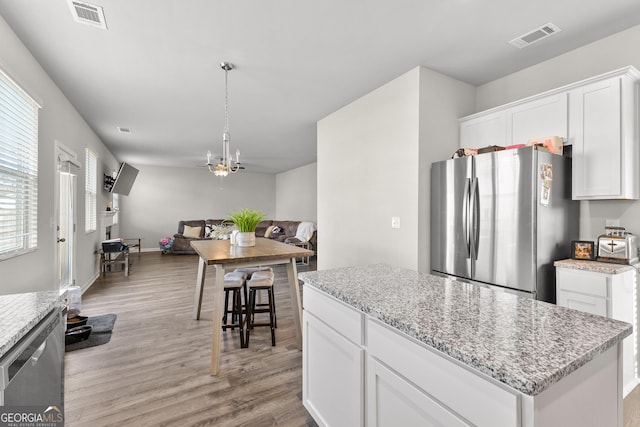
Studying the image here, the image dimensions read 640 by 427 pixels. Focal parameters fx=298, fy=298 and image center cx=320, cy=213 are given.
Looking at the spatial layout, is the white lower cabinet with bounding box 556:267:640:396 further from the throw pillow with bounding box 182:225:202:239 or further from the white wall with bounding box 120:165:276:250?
the white wall with bounding box 120:165:276:250

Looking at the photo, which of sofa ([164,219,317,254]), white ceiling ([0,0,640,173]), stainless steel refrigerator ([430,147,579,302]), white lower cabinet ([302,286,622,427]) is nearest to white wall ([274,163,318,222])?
sofa ([164,219,317,254])

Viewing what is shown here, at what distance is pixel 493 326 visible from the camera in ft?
3.20

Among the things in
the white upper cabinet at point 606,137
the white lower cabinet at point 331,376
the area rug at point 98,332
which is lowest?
the area rug at point 98,332

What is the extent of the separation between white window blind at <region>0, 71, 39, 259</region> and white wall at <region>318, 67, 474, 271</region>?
310cm

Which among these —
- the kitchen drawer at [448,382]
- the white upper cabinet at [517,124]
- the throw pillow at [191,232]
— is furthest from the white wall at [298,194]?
the kitchen drawer at [448,382]

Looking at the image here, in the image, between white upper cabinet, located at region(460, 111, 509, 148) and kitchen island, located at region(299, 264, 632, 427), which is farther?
white upper cabinet, located at region(460, 111, 509, 148)

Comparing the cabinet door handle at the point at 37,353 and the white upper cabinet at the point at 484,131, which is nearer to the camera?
the cabinet door handle at the point at 37,353

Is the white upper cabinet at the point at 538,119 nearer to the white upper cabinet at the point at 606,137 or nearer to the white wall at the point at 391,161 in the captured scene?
the white upper cabinet at the point at 606,137

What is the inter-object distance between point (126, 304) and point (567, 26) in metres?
5.32

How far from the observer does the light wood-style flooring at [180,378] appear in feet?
5.90

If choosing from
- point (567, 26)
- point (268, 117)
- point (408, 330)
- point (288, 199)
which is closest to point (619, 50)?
point (567, 26)

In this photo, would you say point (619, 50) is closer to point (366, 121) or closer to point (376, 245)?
point (366, 121)

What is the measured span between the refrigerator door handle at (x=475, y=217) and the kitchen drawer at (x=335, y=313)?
1.66m

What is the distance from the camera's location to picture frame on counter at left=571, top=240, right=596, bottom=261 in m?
2.24
